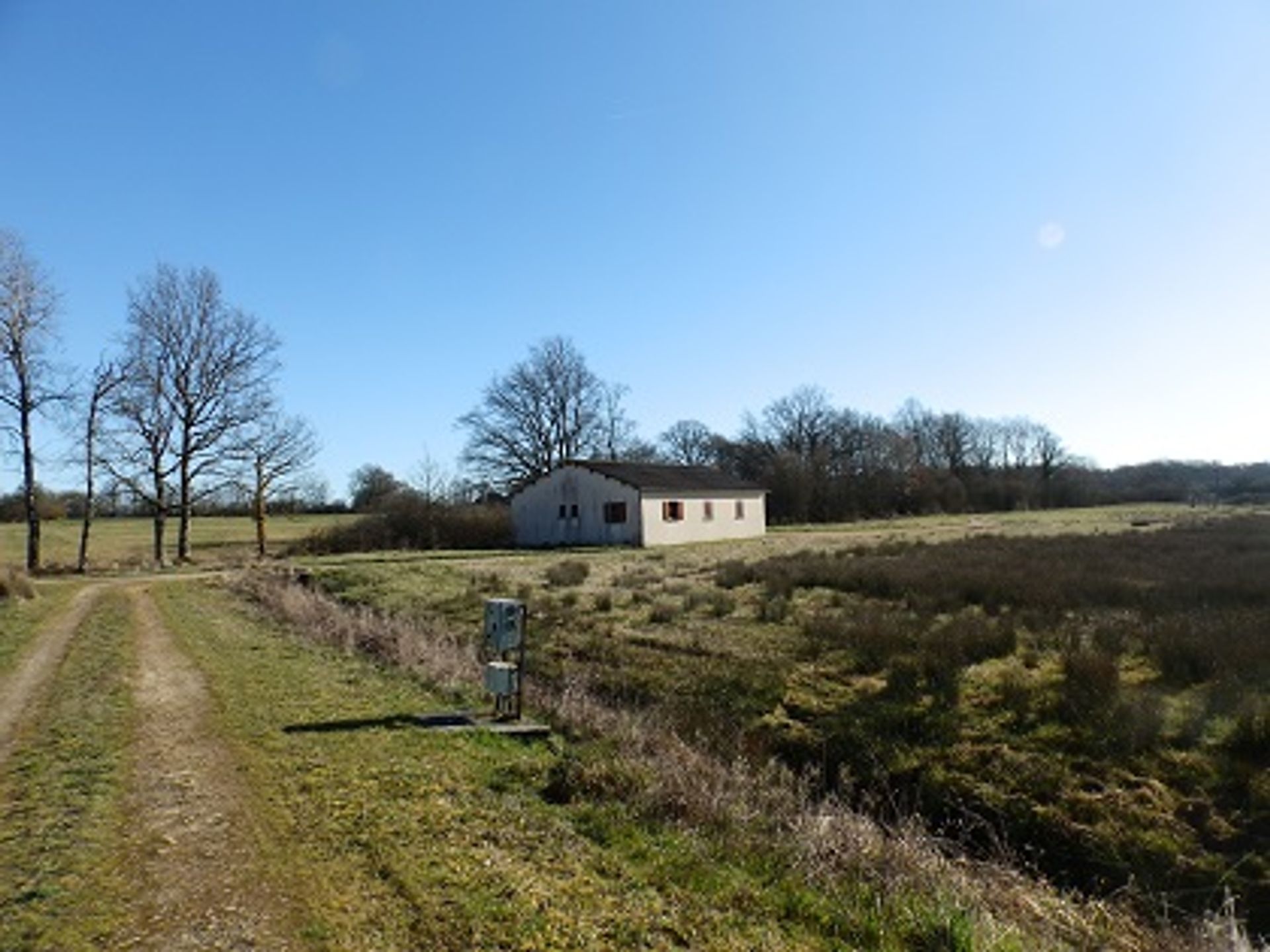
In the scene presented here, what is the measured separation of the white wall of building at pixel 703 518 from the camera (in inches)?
1719

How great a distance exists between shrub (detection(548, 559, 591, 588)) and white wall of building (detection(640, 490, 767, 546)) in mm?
13059

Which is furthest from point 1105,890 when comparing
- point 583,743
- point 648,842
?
point 583,743

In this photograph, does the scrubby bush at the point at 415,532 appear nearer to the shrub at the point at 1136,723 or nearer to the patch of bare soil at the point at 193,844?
the patch of bare soil at the point at 193,844

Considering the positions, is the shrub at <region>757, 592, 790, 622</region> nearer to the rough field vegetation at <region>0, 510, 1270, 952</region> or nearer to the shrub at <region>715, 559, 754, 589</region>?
the rough field vegetation at <region>0, 510, 1270, 952</region>

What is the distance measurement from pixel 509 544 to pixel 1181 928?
1764 inches

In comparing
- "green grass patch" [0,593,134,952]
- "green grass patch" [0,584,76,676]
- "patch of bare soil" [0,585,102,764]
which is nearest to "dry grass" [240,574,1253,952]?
"green grass patch" [0,593,134,952]

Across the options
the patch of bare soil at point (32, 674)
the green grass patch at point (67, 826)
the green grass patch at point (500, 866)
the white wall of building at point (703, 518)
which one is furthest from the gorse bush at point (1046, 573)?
the patch of bare soil at point (32, 674)

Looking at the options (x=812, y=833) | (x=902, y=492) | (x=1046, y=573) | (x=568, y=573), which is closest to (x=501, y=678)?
(x=812, y=833)

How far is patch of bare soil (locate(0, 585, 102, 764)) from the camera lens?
8.73 m

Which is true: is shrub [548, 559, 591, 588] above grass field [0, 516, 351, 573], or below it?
below

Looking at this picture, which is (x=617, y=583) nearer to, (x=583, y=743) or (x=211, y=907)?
(x=583, y=743)

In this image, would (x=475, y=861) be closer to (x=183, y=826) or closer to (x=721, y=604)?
(x=183, y=826)

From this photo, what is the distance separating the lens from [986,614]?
52.3 feet

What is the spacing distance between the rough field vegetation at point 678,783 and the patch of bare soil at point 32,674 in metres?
0.22
